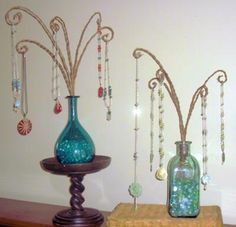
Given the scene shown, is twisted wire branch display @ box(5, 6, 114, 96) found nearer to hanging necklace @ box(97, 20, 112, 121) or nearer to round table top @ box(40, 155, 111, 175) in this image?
hanging necklace @ box(97, 20, 112, 121)

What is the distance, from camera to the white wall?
1338 millimetres

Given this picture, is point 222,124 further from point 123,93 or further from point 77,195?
point 77,195

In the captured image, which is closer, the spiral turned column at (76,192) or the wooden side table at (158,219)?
the wooden side table at (158,219)

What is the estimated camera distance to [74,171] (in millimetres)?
1290

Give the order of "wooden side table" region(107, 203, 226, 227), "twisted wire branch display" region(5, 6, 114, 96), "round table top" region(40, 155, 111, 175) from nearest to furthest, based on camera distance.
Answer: "wooden side table" region(107, 203, 226, 227) < "round table top" region(40, 155, 111, 175) < "twisted wire branch display" region(5, 6, 114, 96)

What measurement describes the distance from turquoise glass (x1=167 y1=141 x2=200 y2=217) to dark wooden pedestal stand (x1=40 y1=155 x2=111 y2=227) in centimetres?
24

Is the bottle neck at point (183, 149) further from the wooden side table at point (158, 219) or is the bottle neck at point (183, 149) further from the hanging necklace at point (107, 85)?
the hanging necklace at point (107, 85)

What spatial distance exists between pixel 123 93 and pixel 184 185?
0.42 meters

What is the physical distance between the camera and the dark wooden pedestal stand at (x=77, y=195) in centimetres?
129

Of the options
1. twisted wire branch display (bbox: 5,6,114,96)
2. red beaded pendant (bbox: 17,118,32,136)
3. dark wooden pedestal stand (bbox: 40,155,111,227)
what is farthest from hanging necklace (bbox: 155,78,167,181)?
red beaded pendant (bbox: 17,118,32,136)

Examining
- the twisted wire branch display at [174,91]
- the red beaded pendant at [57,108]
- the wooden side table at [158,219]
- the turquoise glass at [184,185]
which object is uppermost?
the twisted wire branch display at [174,91]

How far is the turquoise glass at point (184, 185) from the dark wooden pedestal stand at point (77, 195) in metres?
0.24

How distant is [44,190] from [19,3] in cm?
74

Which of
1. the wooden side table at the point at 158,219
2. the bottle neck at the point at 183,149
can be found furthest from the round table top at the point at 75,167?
the bottle neck at the point at 183,149
